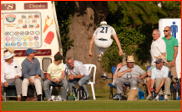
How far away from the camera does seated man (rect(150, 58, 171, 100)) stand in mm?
11883

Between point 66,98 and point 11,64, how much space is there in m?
1.65

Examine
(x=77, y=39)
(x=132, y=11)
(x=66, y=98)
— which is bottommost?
(x=66, y=98)

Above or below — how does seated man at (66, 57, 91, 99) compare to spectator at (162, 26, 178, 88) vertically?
below

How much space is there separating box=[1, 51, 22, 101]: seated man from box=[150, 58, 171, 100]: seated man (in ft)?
10.7

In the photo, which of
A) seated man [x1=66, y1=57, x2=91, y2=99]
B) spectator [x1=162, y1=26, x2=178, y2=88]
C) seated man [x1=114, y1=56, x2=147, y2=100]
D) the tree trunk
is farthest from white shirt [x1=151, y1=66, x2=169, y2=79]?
the tree trunk

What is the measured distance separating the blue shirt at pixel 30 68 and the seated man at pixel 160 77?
9.48ft

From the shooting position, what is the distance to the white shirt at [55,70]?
12.7m

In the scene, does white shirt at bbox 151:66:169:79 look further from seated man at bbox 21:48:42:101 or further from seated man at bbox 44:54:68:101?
seated man at bbox 21:48:42:101

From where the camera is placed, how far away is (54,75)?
499 inches

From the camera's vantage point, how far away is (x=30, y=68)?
1267 centimetres

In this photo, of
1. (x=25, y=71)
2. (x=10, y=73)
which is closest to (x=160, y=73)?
(x=25, y=71)

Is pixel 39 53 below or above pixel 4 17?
below

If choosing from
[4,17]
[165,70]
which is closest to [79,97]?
[165,70]

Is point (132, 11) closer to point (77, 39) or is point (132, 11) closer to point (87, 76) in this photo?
point (77, 39)
